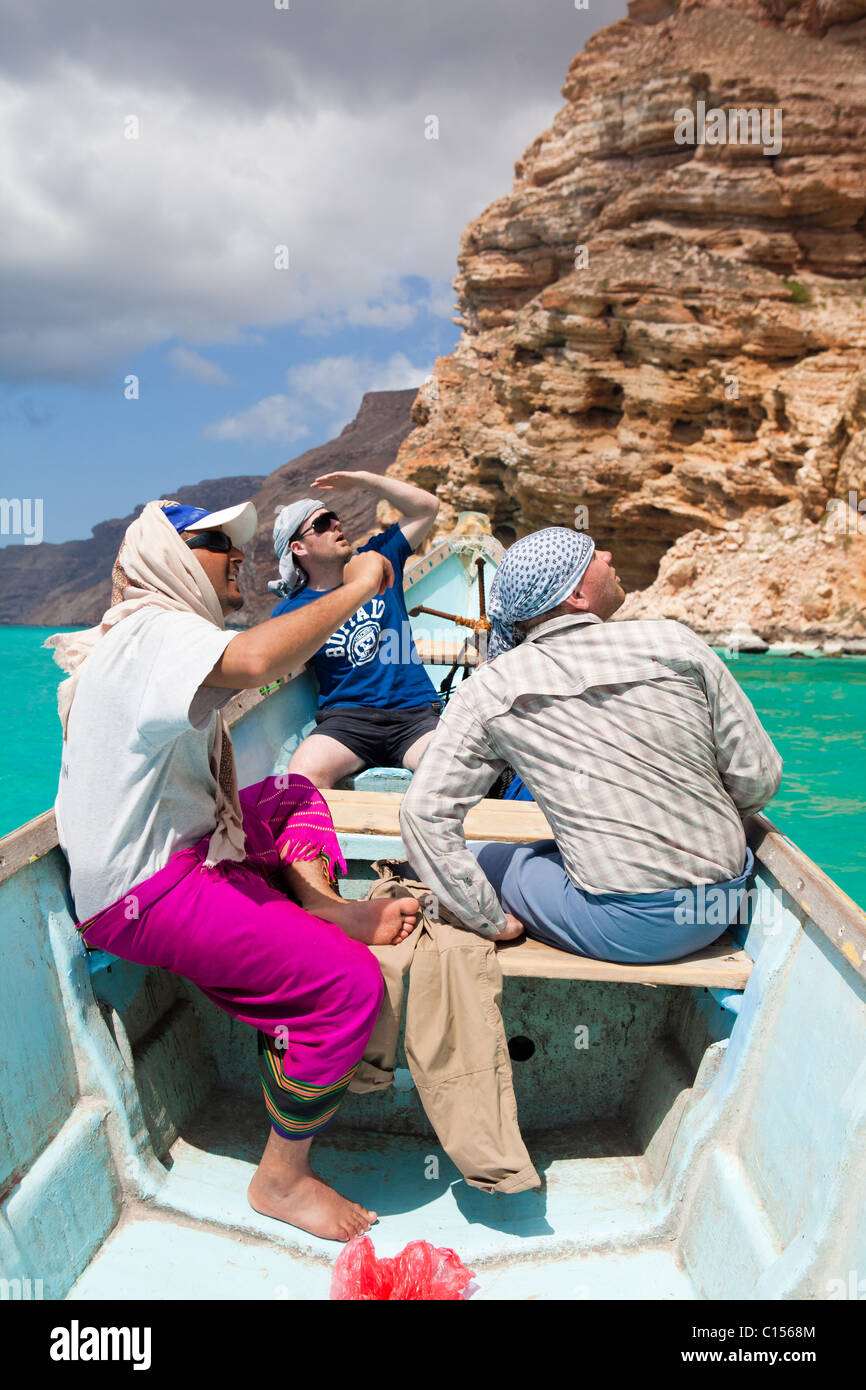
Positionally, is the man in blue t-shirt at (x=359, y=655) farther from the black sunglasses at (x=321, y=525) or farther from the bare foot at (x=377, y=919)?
the bare foot at (x=377, y=919)

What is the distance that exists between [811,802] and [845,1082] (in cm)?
686

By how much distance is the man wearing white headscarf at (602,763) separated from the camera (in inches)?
69.6

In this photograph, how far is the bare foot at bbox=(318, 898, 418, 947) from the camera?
1932 mm

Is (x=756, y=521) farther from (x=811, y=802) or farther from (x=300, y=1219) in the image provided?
(x=300, y=1219)

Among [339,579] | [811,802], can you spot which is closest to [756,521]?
[811,802]

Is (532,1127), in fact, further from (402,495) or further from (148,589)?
(402,495)

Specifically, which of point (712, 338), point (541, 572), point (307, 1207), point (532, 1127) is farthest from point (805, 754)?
point (712, 338)

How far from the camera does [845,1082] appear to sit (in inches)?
57.6

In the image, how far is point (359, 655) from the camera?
369cm

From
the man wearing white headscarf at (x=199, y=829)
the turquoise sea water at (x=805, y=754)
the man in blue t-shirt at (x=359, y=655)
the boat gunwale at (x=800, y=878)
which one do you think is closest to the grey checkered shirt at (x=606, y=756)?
the boat gunwale at (x=800, y=878)

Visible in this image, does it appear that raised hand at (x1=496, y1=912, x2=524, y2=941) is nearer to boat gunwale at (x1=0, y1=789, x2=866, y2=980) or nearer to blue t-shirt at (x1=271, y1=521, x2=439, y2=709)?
boat gunwale at (x1=0, y1=789, x2=866, y2=980)

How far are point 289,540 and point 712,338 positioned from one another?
22.0 m

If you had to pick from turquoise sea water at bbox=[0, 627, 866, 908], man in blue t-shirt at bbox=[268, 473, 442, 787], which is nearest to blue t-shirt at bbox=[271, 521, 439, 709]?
man in blue t-shirt at bbox=[268, 473, 442, 787]

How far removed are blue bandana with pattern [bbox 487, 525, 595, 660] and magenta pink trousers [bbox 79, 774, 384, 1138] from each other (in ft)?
2.80
